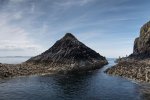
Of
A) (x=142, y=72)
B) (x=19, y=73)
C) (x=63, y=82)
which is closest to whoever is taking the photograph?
(x=63, y=82)

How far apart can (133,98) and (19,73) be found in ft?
271

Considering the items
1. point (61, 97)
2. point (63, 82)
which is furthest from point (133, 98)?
point (63, 82)

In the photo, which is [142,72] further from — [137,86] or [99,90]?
[99,90]

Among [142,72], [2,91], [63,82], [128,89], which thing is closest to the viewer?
[2,91]

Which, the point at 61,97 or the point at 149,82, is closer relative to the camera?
the point at 61,97

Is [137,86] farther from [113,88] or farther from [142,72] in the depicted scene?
[142,72]

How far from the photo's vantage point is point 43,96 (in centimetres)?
9300

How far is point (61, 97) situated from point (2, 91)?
77.7ft

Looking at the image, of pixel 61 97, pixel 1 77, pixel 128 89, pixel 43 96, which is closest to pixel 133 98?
pixel 128 89

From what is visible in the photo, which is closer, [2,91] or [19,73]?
[2,91]

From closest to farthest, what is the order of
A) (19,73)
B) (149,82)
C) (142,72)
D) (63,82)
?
(149,82) → (63,82) → (142,72) → (19,73)

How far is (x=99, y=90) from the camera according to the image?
107 metres

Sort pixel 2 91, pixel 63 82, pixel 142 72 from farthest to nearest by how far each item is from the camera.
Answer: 1. pixel 142 72
2. pixel 63 82
3. pixel 2 91

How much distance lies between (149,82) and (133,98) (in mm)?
33159
